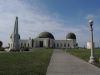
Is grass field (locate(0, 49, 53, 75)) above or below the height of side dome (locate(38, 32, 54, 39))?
below

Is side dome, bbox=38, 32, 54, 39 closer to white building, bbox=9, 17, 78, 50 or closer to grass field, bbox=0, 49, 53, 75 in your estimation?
white building, bbox=9, 17, 78, 50

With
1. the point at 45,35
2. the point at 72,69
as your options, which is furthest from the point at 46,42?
the point at 72,69

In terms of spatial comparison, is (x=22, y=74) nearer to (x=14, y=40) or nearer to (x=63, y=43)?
(x=14, y=40)

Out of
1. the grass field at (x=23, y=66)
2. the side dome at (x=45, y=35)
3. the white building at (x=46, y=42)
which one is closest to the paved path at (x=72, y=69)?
the grass field at (x=23, y=66)

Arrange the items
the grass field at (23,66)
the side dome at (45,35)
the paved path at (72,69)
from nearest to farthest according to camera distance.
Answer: the paved path at (72,69) < the grass field at (23,66) < the side dome at (45,35)

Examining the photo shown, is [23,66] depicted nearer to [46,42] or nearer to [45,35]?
[46,42]

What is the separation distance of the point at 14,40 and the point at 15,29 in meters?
3.52

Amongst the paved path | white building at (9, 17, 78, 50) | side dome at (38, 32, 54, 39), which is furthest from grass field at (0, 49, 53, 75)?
side dome at (38, 32, 54, 39)

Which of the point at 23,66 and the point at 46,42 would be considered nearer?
the point at 23,66

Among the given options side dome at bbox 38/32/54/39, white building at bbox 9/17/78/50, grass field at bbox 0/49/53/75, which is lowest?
grass field at bbox 0/49/53/75

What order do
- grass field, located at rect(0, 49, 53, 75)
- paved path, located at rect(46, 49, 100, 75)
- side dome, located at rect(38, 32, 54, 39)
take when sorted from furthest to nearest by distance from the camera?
Result: side dome, located at rect(38, 32, 54, 39) → grass field, located at rect(0, 49, 53, 75) → paved path, located at rect(46, 49, 100, 75)

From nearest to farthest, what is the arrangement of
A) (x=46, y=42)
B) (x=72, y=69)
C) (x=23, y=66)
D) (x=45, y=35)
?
(x=72, y=69)
(x=23, y=66)
(x=46, y=42)
(x=45, y=35)

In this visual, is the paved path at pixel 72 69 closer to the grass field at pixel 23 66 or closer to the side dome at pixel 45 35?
the grass field at pixel 23 66

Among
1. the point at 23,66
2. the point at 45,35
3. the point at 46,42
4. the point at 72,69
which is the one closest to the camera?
the point at 72,69
